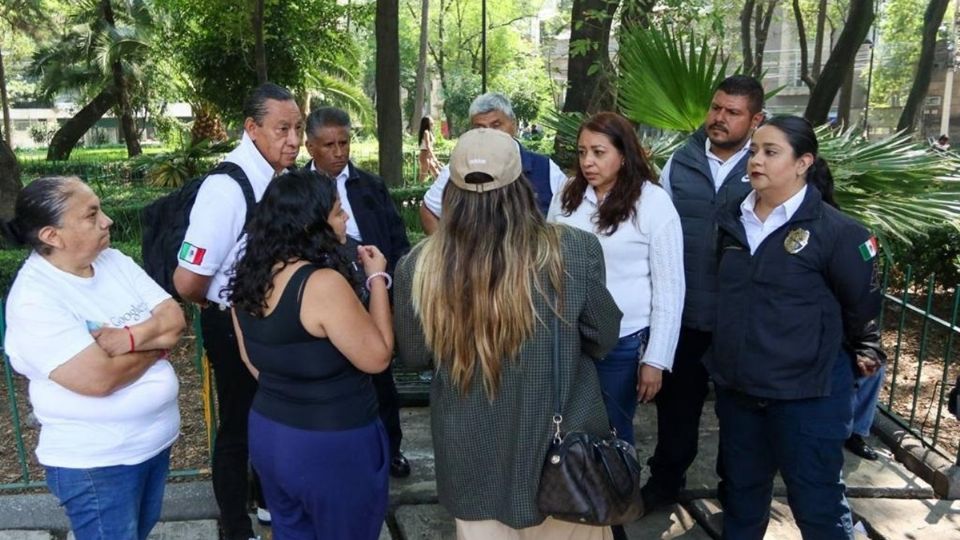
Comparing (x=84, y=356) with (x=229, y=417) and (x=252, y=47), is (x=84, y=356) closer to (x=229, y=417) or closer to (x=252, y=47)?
(x=229, y=417)

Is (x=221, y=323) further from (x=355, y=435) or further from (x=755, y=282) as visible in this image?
(x=755, y=282)

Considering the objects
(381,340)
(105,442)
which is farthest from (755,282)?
(105,442)

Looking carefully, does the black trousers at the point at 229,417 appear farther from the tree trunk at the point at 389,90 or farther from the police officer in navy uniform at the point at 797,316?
the tree trunk at the point at 389,90

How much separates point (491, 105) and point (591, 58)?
3.28m

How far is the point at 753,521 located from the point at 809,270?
38.5 inches

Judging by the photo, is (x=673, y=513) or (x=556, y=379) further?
(x=673, y=513)

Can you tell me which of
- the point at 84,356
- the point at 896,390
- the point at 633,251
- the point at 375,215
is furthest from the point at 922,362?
the point at 84,356

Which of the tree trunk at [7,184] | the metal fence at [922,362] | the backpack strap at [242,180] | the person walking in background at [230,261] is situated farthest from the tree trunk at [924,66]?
the backpack strap at [242,180]

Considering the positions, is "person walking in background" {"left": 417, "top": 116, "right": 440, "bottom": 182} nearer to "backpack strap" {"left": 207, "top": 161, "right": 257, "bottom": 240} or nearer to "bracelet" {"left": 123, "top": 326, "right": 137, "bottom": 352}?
"backpack strap" {"left": 207, "top": 161, "right": 257, "bottom": 240}

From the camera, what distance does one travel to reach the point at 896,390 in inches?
210

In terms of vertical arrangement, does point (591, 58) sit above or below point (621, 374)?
above

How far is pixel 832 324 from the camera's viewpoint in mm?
2570

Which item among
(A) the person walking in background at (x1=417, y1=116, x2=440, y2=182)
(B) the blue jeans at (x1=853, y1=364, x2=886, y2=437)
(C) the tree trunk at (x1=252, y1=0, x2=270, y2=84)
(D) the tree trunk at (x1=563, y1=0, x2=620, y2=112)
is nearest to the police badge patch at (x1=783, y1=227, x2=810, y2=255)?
(B) the blue jeans at (x1=853, y1=364, x2=886, y2=437)

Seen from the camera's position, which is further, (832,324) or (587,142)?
(587,142)
